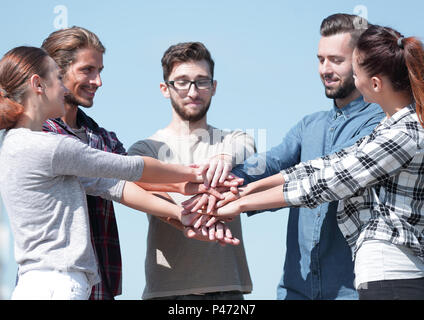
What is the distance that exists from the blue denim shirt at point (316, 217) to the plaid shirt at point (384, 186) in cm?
65

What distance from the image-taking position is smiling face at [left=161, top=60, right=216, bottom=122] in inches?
213

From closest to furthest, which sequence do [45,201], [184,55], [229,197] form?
1. [45,201]
2. [229,197]
3. [184,55]

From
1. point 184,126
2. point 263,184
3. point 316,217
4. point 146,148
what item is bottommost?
point 316,217

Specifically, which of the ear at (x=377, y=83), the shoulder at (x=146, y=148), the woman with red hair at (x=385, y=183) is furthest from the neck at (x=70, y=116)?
the ear at (x=377, y=83)

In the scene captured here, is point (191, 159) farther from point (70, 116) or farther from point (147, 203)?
point (70, 116)

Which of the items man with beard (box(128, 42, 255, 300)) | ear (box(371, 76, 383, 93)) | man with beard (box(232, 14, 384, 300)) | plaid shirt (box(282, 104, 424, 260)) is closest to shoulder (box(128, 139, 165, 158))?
man with beard (box(128, 42, 255, 300))

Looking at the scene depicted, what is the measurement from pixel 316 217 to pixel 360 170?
37.2 inches

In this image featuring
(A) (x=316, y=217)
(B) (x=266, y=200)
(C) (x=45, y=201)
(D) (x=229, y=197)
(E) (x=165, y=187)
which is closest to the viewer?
(C) (x=45, y=201)

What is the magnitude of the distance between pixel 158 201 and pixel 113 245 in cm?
45

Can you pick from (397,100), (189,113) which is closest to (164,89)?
(189,113)

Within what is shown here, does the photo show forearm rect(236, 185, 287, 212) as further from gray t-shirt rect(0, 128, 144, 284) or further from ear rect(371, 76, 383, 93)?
gray t-shirt rect(0, 128, 144, 284)

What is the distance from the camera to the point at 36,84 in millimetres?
4016
